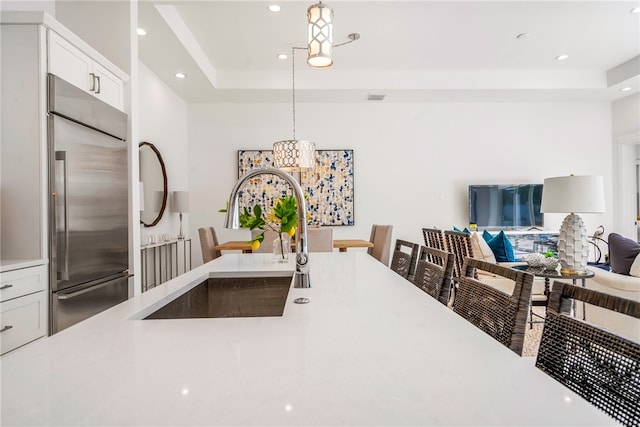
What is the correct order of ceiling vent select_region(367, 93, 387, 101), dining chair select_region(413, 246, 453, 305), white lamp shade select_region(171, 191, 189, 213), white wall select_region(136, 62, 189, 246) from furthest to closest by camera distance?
ceiling vent select_region(367, 93, 387, 101) < white lamp shade select_region(171, 191, 189, 213) < white wall select_region(136, 62, 189, 246) < dining chair select_region(413, 246, 453, 305)

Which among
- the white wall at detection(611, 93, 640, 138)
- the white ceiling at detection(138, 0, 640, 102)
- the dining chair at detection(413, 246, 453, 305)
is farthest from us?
the white wall at detection(611, 93, 640, 138)

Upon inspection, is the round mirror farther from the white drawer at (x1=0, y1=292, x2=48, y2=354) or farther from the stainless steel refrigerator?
the white drawer at (x1=0, y1=292, x2=48, y2=354)

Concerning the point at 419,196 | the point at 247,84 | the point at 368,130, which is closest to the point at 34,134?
the point at 247,84

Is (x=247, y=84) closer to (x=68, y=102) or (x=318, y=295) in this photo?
(x=68, y=102)

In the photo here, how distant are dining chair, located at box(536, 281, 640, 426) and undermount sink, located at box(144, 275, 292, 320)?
937mm

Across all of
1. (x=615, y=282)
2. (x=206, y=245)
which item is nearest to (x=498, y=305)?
(x=615, y=282)

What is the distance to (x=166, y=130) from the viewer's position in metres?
4.82

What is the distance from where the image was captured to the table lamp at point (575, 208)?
287 cm

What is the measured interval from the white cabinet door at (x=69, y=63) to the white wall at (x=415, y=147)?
11.0 ft

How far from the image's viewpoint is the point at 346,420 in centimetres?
45

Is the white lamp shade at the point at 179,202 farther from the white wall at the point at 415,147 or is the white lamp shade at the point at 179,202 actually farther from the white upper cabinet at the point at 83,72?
the white upper cabinet at the point at 83,72

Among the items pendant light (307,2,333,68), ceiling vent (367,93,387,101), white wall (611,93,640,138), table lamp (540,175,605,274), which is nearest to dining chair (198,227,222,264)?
pendant light (307,2,333,68)

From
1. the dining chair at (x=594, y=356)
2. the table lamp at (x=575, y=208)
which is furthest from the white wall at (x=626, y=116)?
the dining chair at (x=594, y=356)

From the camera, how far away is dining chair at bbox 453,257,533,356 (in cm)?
92
